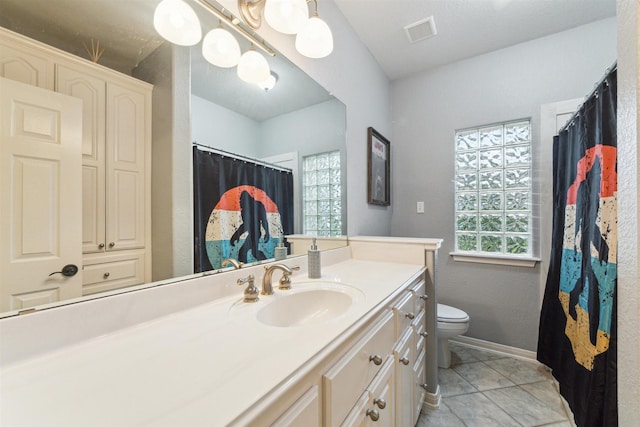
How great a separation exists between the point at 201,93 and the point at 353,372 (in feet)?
3.40

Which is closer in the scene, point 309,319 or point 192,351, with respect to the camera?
point 192,351

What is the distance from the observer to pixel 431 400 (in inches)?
58.4

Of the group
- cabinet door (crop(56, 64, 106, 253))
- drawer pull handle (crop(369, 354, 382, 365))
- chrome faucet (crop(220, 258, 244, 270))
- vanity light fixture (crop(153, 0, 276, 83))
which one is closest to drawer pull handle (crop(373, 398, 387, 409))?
drawer pull handle (crop(369, 354, 382, 365))

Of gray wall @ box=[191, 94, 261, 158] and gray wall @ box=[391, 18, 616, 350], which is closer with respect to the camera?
gray wall @ box=[191, 94, 261, 158]

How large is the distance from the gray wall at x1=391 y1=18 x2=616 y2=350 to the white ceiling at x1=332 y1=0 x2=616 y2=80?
117mm

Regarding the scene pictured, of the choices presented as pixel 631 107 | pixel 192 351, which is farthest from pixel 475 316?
pixel 192 351

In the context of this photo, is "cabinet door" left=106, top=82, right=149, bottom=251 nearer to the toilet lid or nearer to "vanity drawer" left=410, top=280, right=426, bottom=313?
"vanity drawer" left=410, top=280, right=426, bottom=313

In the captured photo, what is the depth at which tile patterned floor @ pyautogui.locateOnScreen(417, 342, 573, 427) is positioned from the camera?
4.51 feet

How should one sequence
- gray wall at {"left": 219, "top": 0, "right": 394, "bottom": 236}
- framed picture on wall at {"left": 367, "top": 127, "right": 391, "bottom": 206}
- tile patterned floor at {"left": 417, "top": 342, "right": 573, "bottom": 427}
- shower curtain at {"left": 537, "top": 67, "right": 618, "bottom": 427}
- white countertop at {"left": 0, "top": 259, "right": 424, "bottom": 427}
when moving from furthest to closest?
framed picture on wall at {"left": 367, "top": 127, "right": 391, "bottom": 206}, gray wall at {"left": 219, "top": 0, "right": 394, "bottom": 236}, tile patterned floor at {"left": 417, "top": 342, "right": 573, "bottom": 427}, shower curtain at {"left": 537, "top": 67, "right": 618, "bottom": 427}, white countertop at {"left": 0, "top": 259, "right": 424, "bottom": 427}

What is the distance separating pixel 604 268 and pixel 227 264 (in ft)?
5.03

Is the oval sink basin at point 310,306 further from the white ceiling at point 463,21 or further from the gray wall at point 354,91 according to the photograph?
the white ceiling at point 463,21

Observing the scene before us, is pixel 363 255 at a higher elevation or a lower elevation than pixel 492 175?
lower

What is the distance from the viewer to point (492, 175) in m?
2.10

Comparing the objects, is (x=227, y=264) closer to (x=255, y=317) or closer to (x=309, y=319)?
(x=255, y=317)
